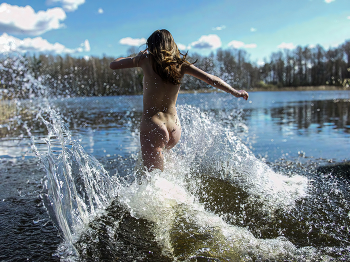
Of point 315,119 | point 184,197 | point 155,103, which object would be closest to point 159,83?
point 155,103

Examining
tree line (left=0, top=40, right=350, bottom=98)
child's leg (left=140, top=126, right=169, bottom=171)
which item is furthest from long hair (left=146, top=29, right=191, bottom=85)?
tree line (left=0, top=40, right=350, bottom=98)

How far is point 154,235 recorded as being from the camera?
8.92 ft

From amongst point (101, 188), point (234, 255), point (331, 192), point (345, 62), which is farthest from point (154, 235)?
point (345, 62)

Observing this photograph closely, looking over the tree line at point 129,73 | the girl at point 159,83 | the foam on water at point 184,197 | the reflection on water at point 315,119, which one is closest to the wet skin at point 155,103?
the girl at point 159,83

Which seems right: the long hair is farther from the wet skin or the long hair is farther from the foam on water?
Answer: the foam on water

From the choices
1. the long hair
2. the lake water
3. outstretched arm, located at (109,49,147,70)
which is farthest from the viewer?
outstretched arm, located at (109,49,147,70)

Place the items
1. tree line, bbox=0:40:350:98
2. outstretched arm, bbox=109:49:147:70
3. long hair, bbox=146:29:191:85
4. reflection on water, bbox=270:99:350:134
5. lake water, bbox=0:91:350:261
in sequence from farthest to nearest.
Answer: tree line, bbox=0:40:350:98 → reflection on water, bbox=270:99:350:134 → outstretched arm, bbox=109:49:147:70 → long hair, bbox=146:29:191:85 → lake water, bbox=0:91:350:261

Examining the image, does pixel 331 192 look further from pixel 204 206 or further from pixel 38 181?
pixel 38 181

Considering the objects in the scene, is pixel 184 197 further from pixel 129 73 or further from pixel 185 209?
pixel 129 73

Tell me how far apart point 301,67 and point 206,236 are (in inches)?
4043

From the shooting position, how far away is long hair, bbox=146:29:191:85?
3008mm

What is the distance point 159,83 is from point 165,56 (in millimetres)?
351

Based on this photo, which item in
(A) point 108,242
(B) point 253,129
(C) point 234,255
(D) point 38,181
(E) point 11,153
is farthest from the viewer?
(B) point 253,129

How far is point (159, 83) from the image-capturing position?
3184 mm
